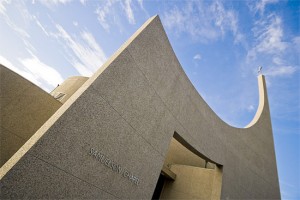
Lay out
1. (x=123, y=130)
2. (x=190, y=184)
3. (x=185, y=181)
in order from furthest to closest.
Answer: (x=185, y=181)
(x=190, y=184)
(x=123, y=130)

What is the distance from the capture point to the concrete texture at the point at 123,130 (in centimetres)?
406

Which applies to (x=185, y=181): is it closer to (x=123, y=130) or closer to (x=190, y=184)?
(x=190, y=184)

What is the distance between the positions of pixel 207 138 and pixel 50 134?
780 cm

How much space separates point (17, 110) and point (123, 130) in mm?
3537

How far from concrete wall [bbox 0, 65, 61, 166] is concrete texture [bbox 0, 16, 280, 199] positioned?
289 cm

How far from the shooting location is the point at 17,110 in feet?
22.1

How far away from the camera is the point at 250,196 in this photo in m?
12.8

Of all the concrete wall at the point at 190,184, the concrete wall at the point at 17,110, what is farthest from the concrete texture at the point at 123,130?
the concrete wall at the point at 17,110

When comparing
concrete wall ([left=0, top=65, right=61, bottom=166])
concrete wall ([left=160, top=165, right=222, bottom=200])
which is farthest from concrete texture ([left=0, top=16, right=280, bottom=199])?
concrete wall ([left=0, top=65, right=61, bottom=166])

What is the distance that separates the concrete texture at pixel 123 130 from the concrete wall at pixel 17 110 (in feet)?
9.50

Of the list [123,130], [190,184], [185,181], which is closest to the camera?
[123,130]

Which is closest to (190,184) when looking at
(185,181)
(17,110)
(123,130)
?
(185,181)

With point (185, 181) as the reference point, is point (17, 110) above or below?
below

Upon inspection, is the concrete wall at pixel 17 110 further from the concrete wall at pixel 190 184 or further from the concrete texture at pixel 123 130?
the concrete wall at pixel 190 184
